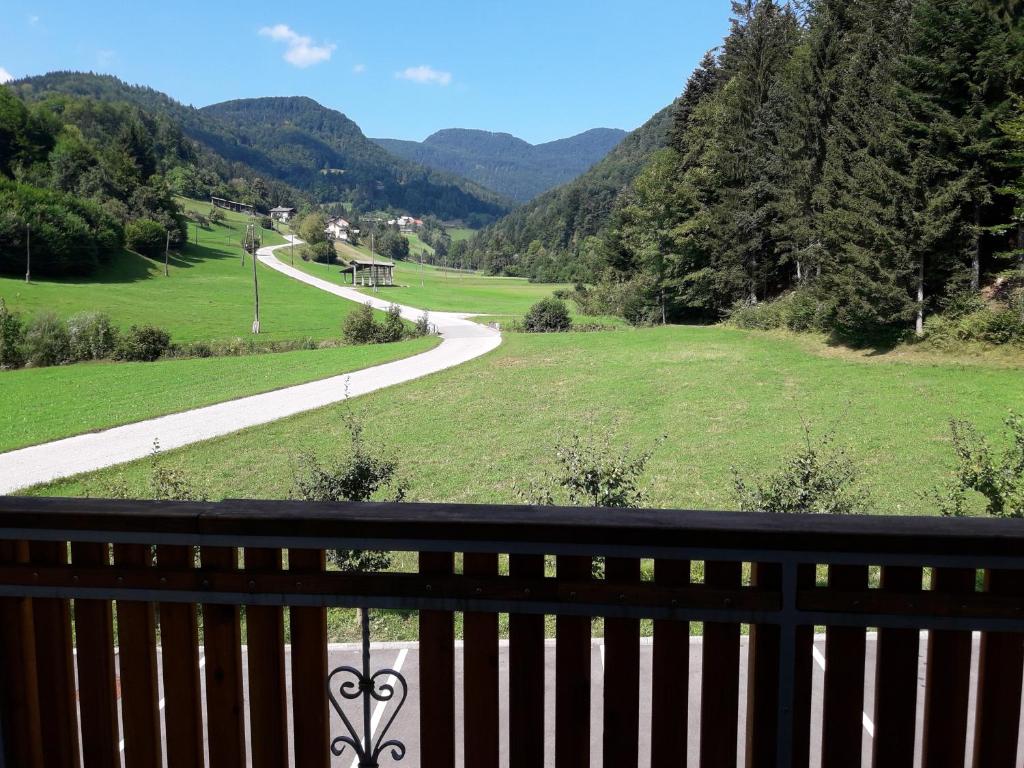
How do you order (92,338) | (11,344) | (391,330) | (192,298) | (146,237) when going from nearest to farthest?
(11,344) → (92,338) → (391,330) → (192,298) → (146,237)

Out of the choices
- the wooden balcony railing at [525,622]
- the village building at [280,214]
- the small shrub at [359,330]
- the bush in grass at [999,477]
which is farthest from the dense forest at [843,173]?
the village building at [280,214]

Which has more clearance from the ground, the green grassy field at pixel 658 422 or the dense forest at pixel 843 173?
the dense forest at pixel 843 173

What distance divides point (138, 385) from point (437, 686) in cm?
2327

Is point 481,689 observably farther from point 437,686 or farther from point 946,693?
point 946,693

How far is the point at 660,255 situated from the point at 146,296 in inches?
1598

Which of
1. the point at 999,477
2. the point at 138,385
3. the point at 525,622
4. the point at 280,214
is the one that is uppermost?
the point at 280,214

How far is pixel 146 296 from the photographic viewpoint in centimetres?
5972

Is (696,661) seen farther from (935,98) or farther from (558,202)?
(558,202)

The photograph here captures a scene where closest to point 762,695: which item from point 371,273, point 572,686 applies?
point 572,686

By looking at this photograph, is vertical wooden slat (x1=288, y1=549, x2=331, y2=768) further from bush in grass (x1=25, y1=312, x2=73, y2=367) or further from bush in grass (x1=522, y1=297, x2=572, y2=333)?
bush in grass (x1=522, y1=297, x2=572, y2=333)

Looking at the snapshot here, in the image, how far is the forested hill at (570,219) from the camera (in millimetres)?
107062

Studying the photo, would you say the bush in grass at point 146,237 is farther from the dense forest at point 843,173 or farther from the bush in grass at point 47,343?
the bush in grass at point 47,343

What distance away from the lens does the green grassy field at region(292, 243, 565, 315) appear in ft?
217

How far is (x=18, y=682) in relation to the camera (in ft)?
5.90
